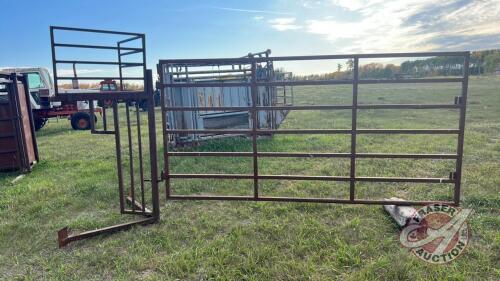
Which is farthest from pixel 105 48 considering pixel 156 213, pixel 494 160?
pixel 494 160

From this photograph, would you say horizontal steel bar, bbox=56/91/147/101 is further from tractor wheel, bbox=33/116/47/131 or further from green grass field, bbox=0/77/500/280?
tractor wheel, bbox=33/116/47/131

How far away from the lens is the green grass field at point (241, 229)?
276cm

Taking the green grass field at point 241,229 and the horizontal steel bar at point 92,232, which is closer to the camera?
the green grass field at point 241,229

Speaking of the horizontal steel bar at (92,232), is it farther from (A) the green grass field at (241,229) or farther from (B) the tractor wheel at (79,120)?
(B) the tractor wheel at (79,120)

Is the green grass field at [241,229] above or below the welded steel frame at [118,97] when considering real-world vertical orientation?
below

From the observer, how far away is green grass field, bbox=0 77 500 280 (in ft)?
9.06

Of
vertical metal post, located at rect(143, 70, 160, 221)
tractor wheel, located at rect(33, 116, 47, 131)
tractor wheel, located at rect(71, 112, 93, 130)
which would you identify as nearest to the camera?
vertical metal post, located at rect(143, 70, 160, 221)

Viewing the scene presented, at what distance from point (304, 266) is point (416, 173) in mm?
3474

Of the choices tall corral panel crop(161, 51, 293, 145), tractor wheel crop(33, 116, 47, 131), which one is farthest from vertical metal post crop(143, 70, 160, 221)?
tractor wheel crop(33, 116, 47, 131)

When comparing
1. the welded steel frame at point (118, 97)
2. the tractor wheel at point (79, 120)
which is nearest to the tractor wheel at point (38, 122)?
the tractor wheel at point (79, 120)

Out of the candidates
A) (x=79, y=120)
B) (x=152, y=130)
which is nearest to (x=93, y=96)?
(x=152, y=130)

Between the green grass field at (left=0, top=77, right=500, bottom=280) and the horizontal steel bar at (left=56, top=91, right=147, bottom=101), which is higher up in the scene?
the horizontal steel bar at (left=56, top=91, right=147, bottom=101)

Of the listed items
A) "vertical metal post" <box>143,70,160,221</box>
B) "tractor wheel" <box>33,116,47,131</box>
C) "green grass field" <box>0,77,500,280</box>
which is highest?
"vertical metal post" <box>143,70,160,221</box>

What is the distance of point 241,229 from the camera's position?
3.45m
